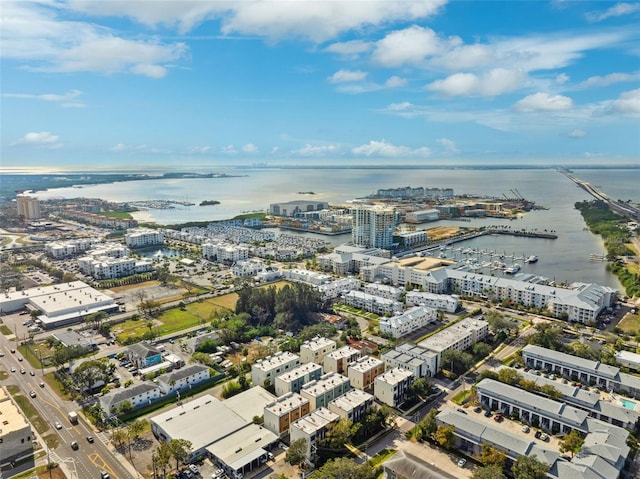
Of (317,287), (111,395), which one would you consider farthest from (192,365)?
(317,287)


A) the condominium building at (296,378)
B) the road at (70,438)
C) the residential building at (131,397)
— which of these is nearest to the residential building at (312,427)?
the condominium building at (296,378)

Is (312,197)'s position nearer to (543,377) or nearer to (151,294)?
(151,294)

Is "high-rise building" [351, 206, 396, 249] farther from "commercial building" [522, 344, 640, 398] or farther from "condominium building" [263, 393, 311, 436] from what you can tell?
"condominium building" [263, 393, 311, 436]

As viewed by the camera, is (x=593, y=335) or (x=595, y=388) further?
(x=593, y=335)

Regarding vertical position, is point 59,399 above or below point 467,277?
below

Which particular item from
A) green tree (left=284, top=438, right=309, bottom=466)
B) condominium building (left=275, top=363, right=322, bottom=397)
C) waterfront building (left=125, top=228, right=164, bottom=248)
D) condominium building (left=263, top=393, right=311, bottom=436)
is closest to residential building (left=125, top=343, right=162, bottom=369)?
condominium building (left=275, top=363, right=322, bottom=397)

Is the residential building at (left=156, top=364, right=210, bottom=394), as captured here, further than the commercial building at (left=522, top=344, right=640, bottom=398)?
Yes
